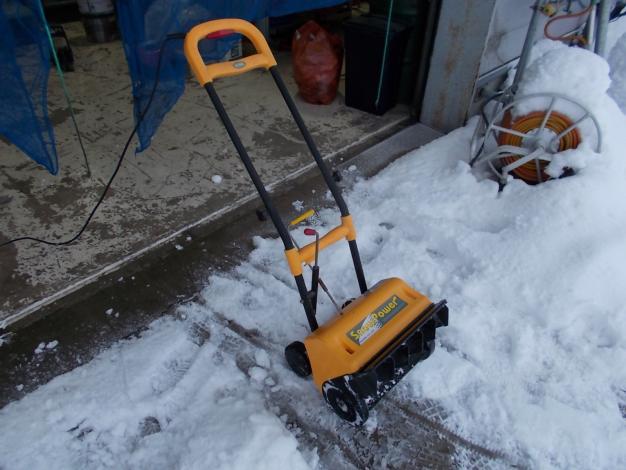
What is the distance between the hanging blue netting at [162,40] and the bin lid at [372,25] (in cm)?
105

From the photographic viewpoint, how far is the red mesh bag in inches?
150

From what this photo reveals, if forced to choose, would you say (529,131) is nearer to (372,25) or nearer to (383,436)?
(372,25)

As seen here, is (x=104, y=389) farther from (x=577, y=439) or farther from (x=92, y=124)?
(x=92, y=124)

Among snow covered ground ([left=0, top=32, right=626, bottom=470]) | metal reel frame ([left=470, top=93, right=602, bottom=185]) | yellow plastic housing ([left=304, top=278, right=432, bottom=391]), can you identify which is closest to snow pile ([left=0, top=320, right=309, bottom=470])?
snow covered ground ([left=0, top=32, right=626, bottom=470])

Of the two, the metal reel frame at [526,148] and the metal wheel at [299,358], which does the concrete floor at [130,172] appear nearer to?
the metal reel frame at [526,148]

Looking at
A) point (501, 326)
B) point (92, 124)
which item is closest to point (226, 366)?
point (501, 326)

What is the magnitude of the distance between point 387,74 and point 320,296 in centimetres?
218

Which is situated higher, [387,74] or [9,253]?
[387,74]

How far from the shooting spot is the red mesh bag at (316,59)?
3820 millimetres

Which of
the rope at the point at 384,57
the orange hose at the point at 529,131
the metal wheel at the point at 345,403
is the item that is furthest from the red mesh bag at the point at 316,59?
the metal wheel at the point at 345,403

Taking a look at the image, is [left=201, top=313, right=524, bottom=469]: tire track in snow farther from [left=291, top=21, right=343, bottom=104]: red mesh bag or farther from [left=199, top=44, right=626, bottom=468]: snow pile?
[left=291, top=21, right=343, bottom=104]: red mesh bag

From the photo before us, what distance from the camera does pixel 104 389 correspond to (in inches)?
76.5

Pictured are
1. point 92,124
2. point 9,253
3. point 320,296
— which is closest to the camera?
point 320,296

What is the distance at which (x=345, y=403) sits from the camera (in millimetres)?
1742
